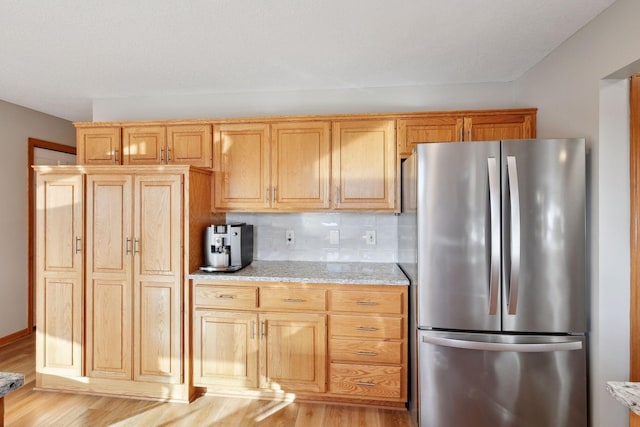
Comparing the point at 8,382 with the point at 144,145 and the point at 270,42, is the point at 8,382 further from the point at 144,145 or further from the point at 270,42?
the point at 144,145

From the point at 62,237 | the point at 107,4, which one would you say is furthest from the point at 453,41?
the point at 62,237

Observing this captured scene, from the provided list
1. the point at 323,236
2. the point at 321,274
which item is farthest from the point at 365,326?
the point at 323,236

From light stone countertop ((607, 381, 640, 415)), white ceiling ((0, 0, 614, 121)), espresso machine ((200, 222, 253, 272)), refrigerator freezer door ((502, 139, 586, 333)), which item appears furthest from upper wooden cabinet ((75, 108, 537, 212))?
light stone countertop ((607, 381, 640, 415))

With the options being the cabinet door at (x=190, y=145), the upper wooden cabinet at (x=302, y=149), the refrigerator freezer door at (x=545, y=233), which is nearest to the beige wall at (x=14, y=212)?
the upper wooden cabinet at (x=302, y=149)

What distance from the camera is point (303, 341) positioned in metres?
2.45

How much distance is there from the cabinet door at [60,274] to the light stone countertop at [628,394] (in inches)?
121

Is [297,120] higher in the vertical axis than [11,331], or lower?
higher

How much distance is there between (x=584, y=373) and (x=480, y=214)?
103cm

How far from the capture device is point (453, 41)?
2.18 m

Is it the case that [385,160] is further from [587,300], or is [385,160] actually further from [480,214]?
[587,300]

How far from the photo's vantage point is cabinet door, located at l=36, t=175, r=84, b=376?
2.58 m

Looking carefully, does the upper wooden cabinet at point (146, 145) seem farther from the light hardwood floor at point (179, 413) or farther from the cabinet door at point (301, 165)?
the light hardwood floor at point (179, 413)

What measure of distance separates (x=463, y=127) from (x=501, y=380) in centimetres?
174

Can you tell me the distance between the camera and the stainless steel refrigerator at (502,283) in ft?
6.14
